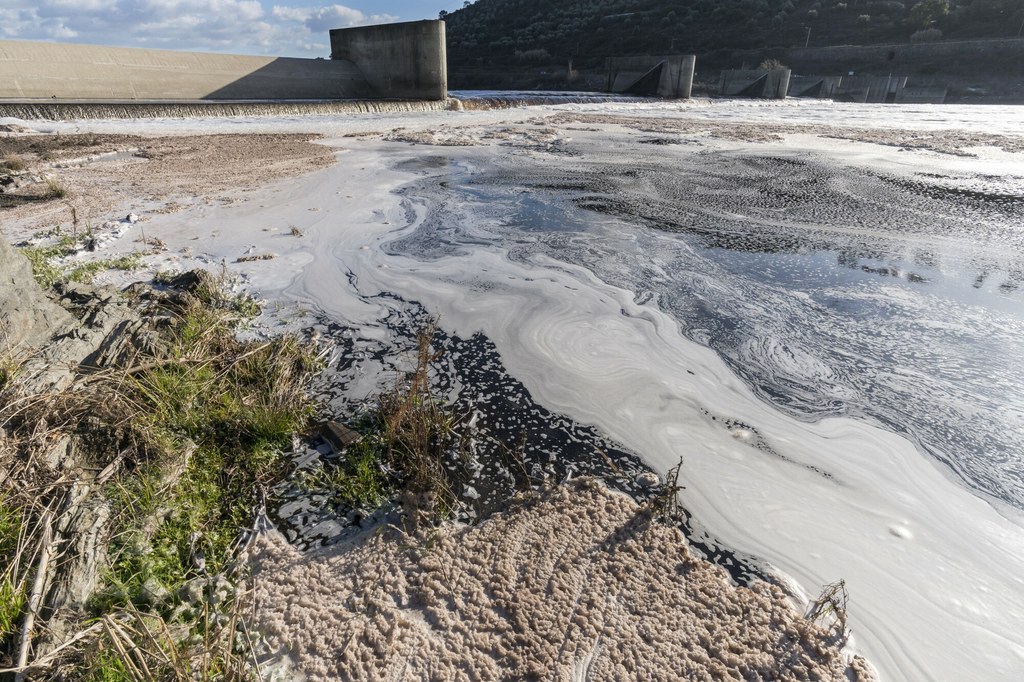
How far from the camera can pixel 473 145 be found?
762cm

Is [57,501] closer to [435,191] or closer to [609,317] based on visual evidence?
[609,317]

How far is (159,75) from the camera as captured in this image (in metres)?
11.3

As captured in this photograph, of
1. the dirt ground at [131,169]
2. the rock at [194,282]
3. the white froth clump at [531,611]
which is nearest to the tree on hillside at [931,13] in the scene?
the dirt ground at [131,169]

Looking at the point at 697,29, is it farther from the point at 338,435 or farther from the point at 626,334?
the point at 338,435

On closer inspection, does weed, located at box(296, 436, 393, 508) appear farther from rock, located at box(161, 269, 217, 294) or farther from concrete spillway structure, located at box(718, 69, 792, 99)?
concrete spillway structure, located at box(718, 69, 792, 99)

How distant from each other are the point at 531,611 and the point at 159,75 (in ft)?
47.1

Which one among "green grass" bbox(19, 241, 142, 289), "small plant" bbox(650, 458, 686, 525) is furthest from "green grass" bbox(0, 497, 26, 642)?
"green grass" bbox(19, 241, 142, 289)

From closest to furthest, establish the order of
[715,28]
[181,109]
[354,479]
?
[354,479] → [181,109] → [715,28]

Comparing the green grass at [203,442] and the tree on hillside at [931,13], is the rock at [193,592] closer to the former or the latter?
the green grass at [203,442]

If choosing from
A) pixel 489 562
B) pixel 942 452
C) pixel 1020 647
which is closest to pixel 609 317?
pixel 942 452

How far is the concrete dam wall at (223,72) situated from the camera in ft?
31.9

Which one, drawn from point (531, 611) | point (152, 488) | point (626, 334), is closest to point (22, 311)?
point (152, 488)

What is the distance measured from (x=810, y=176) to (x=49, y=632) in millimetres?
6831

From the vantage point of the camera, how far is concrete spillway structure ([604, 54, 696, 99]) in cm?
1875
